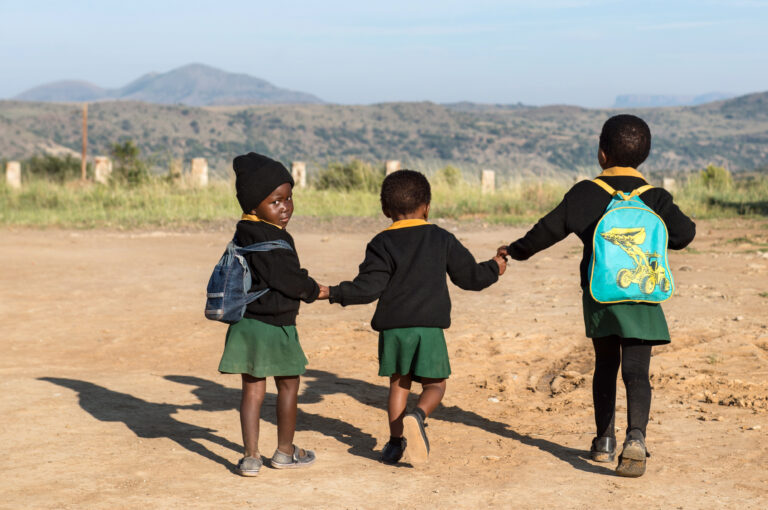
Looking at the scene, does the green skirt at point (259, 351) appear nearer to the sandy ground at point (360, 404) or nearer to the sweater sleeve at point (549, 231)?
the sandy ground at point (360, 404)

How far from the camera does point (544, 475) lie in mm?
4301

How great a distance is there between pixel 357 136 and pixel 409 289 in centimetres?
10654

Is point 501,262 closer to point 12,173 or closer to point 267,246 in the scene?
point 267,246

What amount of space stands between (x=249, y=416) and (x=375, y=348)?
10.6 ft

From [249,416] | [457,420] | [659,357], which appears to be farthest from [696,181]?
[249,416]

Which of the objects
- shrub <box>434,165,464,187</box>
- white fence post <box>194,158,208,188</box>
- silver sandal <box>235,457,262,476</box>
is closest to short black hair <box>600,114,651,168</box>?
silver sandal <box>235,457,262,476</box>

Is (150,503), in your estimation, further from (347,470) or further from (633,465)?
(633,465)

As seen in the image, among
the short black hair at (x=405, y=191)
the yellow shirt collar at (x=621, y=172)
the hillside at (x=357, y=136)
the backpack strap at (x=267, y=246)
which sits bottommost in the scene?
the backpack strap at (x=267, y=246)

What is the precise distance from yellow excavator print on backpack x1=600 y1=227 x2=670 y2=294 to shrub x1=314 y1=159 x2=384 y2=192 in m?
17.4

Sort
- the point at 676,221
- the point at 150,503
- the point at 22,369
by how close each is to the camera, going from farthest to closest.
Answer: the point at 22,369, the point at 676,221, the point at 150,503

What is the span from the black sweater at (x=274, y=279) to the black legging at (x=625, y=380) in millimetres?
1385

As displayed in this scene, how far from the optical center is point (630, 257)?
167 inches

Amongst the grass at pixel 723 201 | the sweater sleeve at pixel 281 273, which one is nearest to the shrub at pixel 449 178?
the grass at pixel 723 201

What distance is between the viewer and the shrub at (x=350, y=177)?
73.8ft
